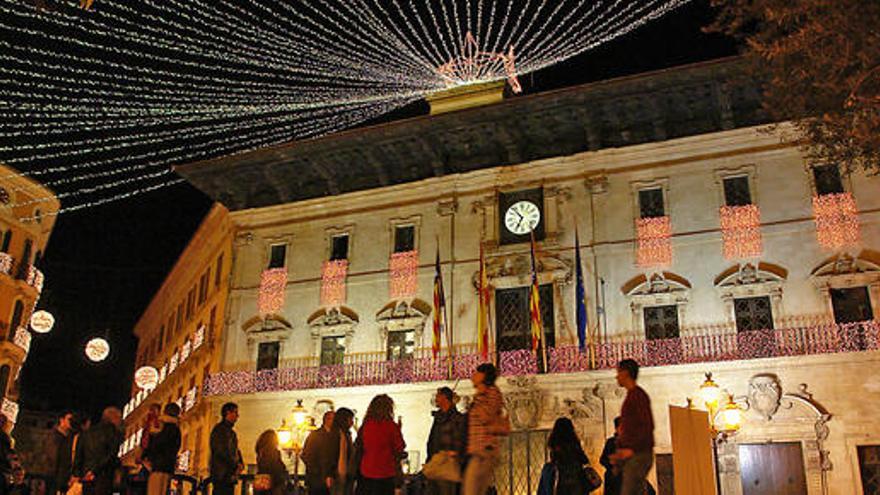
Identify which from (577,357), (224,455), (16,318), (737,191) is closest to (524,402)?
(577,357)

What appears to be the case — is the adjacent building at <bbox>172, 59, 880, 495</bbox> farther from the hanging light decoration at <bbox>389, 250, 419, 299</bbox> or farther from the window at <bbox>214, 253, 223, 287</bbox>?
the window at <bbox>214, 253, 223, 287</bbox>

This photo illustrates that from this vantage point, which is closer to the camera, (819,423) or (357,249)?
(819,423)

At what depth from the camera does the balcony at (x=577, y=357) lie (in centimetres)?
2200

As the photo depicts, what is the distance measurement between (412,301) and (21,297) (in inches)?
846

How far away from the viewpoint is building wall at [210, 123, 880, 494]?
73.3 feet

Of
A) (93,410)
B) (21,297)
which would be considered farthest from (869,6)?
(93,410)

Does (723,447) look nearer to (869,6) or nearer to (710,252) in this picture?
(710,252)

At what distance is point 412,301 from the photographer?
27203 mm

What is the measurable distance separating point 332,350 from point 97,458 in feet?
55.6

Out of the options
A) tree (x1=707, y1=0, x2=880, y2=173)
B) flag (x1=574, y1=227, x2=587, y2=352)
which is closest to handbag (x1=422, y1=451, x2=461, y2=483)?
tree (x1=707, y1=0, x2=880, y2=173)

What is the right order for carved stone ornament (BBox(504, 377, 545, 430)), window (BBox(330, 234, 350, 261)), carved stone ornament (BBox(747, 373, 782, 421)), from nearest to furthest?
carved stone ornament (BBox(747, 373, 782, 421)) → carved stone ornament (BBox(504, 377, 545, 430)) → window (BBox(330, 234, 350, 261))

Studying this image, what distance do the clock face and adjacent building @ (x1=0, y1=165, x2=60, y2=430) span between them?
21670mm

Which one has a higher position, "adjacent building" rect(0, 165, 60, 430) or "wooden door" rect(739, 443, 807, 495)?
"adjacent building" rect(0, 165, 60, 430)

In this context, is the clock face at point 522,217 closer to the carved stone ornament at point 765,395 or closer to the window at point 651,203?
the window at point 651,203
